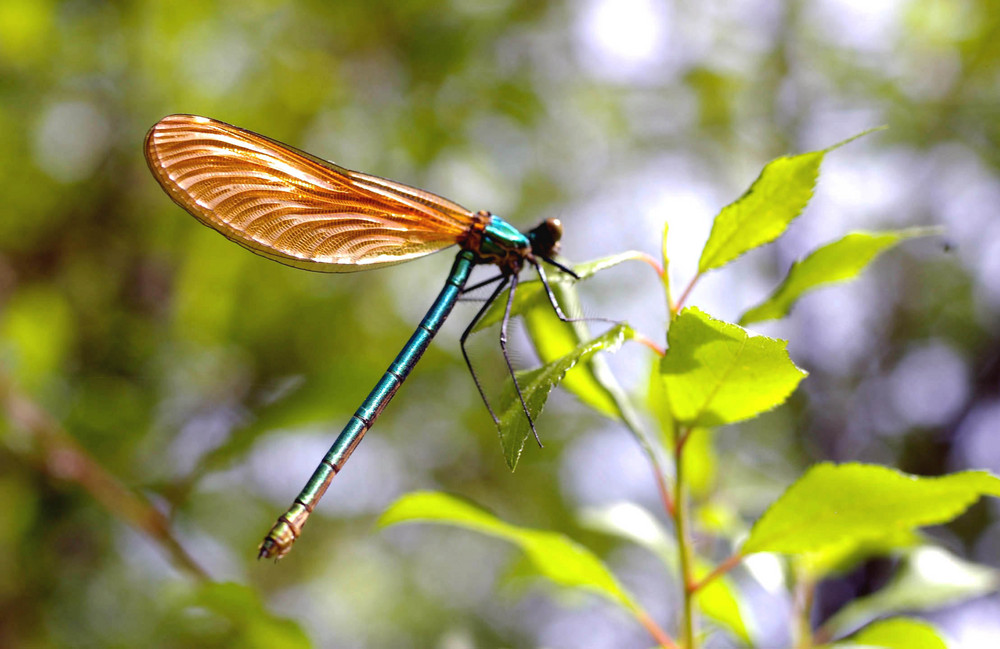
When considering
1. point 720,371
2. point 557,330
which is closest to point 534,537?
point 557,330

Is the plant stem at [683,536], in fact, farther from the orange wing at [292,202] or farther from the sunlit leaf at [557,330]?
the orange wing at [292,202]

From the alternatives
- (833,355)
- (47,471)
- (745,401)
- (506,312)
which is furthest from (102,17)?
(833,355)

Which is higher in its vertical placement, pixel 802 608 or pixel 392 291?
pixel 392 291

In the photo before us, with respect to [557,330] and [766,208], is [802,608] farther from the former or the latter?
[766,208]

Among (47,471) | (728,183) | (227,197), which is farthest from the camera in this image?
(728,183)

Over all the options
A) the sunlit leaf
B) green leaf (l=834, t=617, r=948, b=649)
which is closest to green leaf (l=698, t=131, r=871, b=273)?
the sunlit leaf

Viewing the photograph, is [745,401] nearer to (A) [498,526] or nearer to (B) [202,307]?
(A) [498,526]
